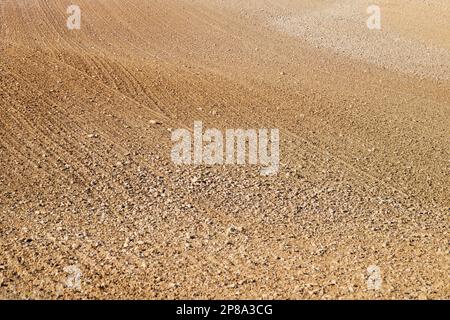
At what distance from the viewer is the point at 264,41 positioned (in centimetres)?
1596

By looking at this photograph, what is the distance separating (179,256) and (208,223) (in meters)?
0.87

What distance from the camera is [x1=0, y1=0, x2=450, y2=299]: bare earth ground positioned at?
5973mm

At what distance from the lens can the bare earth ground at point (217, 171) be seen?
5.97 m

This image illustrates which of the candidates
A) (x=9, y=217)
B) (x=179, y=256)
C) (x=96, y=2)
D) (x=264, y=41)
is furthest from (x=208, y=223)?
(x=96, y=2)

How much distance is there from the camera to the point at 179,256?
6234mm

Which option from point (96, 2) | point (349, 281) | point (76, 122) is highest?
point (96, 2)

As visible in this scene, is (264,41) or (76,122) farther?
(264,41)

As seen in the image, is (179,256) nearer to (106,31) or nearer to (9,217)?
(9,217)

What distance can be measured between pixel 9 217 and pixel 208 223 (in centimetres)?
266

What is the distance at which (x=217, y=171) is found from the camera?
833 cm

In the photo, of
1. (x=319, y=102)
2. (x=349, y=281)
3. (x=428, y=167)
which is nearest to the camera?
(x=349, y=281)
